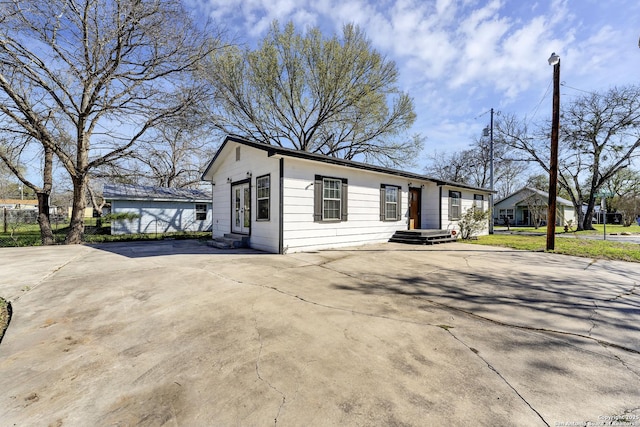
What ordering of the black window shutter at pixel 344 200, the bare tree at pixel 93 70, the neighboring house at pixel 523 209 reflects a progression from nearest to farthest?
the bare tree at pixel 93 70, the black window shutter at pixel 344 200, the neighboring house at pixel 523 209

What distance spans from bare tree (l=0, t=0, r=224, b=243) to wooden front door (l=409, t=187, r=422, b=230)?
9799 mm

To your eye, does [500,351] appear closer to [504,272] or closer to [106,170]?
[504,272]

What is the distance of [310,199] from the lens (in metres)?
8.35

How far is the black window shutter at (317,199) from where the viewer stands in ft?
27.7

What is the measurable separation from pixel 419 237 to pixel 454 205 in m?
4.36

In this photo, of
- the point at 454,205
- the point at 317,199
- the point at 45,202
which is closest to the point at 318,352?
the point at 317,199

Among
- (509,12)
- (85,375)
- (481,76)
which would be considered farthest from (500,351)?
(481,76)

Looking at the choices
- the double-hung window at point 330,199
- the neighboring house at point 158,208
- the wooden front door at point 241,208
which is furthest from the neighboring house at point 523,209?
the neighboring house at point 158,208

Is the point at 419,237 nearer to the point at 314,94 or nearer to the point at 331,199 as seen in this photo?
the point at 331,199

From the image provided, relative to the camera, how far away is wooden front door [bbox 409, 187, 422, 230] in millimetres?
12023

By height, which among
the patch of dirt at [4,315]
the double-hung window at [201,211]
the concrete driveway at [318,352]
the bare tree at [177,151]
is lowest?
the patch of dirt at [4,315]

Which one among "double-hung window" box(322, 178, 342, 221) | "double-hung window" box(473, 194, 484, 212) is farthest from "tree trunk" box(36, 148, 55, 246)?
"double-hung window" box(473, 194, 484, 212)

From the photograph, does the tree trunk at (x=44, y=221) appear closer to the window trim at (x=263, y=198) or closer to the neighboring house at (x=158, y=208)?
the neighboring house at (x=158, y=208)

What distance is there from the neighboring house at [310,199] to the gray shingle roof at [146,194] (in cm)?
569
